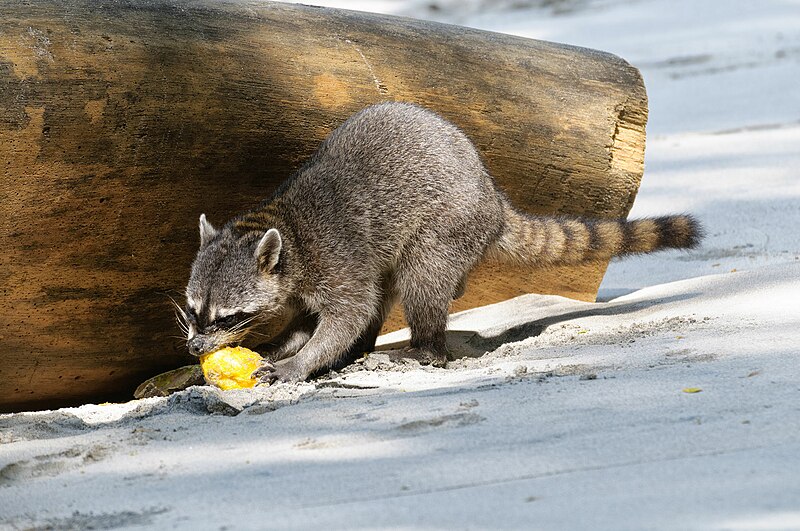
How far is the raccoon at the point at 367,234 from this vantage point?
5523mm

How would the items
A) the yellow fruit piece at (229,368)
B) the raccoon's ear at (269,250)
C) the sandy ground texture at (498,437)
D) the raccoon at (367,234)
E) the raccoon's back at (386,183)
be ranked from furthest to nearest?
the raccoon's back at (386,183)
the raccoon at (367,234)
the raccoon's ear at (269,250)
the yellow fruit piece at (229,368)
the sandy ground texture at (498,437)

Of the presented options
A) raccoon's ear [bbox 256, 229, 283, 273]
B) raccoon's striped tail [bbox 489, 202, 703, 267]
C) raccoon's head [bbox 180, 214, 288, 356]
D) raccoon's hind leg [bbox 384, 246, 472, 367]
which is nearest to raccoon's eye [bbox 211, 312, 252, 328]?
raccoon's head [bbox 180, 214, 288, 356]

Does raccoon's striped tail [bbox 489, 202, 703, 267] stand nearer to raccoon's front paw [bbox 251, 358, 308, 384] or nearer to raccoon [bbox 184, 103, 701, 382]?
raccoon [bbox 184, 103, 701, 382]

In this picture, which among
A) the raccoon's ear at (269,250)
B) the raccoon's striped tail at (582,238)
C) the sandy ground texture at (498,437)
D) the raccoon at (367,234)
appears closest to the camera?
the sandy ground texture at (498,437)

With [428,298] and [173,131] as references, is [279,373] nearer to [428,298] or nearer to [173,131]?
[428,298]

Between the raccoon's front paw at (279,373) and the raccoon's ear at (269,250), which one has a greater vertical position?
the raccoon's ear at (269,250)

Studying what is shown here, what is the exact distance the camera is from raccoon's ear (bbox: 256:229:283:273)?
17.6 ft

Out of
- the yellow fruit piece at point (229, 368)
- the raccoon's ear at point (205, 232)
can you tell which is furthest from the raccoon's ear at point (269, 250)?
the yellow fruit piece at point (229, 368)

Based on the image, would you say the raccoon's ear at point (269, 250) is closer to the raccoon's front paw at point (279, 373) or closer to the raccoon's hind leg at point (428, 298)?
the raccoon's front paw at point (279, 373)

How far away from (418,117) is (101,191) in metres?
1.71

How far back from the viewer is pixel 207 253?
5309 mm

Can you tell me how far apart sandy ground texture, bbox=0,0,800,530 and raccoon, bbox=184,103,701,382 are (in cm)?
29

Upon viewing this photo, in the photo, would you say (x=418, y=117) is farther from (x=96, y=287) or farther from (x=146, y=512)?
(x=146, y=512)

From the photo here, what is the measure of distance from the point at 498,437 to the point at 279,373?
2.24 meters
